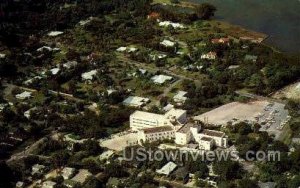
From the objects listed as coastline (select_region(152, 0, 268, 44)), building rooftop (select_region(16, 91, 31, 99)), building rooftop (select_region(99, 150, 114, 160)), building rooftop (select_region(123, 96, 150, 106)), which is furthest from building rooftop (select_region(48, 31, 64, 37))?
building rooftop (select_region(99, 150, 114, 160))

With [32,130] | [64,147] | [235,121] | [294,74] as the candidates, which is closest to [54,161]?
[64,147]

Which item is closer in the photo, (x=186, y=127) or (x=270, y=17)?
(x=186, y=127)

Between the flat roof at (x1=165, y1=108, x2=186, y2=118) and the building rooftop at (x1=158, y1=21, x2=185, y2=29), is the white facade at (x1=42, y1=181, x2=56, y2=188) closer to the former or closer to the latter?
the flat roof at (x1=165, y1=108, x2=186, y2=118)

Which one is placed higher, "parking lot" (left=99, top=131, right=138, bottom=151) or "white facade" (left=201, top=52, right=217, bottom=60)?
"white facade" (left=201, top=52, right=217, bottom=60)

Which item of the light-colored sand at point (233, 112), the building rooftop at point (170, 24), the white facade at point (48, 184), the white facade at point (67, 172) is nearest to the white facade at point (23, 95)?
the white facade at point (67, 172)

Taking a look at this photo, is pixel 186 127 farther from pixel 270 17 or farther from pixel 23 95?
pixel 270 17

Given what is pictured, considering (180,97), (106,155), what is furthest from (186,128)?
(180,97)

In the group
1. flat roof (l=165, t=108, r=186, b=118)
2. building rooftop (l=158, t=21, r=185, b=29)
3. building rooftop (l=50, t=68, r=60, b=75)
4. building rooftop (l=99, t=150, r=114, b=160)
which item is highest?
building rooftop (l=158, t=21, r=185, b=29)
